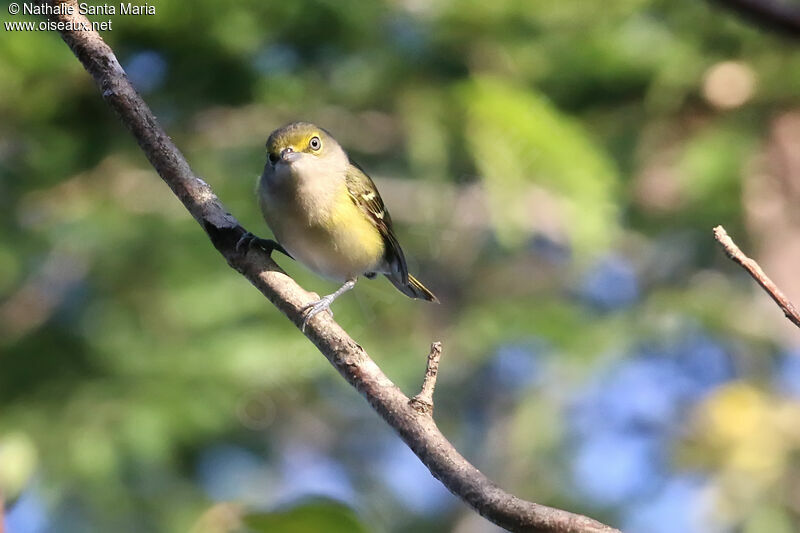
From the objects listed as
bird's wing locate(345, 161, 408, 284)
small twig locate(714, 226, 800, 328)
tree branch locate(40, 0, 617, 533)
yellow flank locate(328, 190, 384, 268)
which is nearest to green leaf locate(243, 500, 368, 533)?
tree branch locate(40, 0, 617, 533)

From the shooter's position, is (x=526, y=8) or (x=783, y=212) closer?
(x=526, y=8)

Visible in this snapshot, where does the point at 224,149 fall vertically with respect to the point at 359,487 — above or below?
above

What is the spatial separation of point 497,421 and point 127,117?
650cm

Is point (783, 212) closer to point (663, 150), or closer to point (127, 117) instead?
point (663, 150)

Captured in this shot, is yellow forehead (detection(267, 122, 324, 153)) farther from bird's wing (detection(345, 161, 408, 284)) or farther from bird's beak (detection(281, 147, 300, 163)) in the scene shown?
bird's wing (detection(345, 161, 408, 284))

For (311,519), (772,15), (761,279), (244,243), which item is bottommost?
(311,519)

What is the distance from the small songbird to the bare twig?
1292mm

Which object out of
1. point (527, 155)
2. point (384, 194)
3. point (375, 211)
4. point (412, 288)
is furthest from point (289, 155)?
point (384, 194)

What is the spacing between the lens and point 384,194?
228 inches

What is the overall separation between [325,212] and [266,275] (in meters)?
1.33

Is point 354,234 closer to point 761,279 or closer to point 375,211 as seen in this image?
point 375,211

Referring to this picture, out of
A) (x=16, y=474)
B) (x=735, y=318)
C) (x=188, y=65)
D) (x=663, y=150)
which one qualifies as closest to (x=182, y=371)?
(x=188, y=65)

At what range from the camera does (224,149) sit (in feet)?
14.9

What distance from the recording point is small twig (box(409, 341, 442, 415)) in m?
1.50
